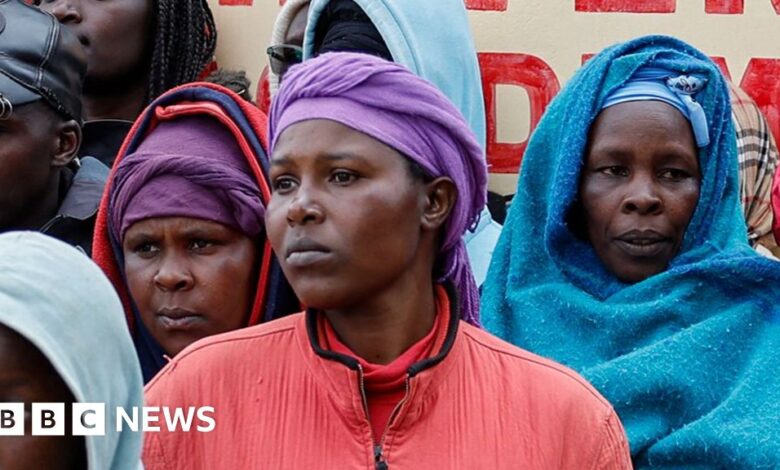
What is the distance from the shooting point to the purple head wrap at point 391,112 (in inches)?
100

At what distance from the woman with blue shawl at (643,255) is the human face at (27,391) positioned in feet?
4.92

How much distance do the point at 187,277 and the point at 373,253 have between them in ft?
2.59

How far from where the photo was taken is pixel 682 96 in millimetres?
3520

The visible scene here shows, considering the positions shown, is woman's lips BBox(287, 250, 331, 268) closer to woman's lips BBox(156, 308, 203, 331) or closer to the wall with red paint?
woman's lips BBox(156, 308, 203, 331)

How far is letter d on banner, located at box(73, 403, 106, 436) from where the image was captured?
6.66 ft

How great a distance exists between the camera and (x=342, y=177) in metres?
2.51

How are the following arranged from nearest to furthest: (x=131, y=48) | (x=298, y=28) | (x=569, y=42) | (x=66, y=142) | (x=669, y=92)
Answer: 1. (x=669, y=92)
2. (x=66, y=142)
3. (x=298, y=28)
4. (x=131, y=48)
5. (x=569, y=42)

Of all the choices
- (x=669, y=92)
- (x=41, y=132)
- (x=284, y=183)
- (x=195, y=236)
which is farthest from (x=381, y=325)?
(x=41, y=132)

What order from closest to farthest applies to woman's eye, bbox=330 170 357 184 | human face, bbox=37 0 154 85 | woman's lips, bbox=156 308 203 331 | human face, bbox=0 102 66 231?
woman's eye, bbox=330 170 357 184 < woman's lips, bbox=156 308 203 331 < human face, bbox=0 102 66 231 < human face, bbox=37 0 154 85

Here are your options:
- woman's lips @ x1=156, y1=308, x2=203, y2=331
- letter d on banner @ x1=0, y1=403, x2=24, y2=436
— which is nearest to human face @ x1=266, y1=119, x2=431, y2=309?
letter d on banner @ x1=0, y1=403, x2=24, y2=436

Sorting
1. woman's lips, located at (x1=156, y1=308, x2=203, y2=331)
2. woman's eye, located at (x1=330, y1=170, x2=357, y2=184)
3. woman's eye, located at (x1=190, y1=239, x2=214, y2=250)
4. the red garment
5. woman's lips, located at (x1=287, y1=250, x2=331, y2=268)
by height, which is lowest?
woman's lips, located at (x1=156, y1=308, x2=203, y2=331)

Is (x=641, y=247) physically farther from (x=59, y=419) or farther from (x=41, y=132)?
(x=59, y=419)

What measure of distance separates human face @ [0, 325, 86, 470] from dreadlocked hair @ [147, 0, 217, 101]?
2.59 meters

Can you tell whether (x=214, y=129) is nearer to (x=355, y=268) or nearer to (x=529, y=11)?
(x=355, y=268)
